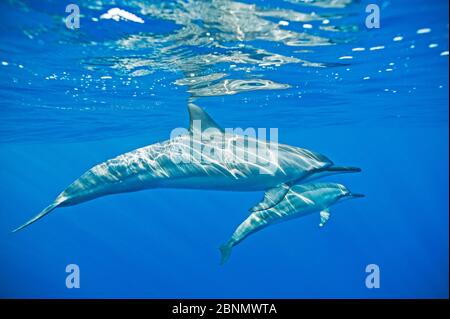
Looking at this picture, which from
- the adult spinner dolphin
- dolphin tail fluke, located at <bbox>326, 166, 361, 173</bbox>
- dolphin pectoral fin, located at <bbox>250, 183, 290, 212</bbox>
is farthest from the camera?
the adult spinner dolphin

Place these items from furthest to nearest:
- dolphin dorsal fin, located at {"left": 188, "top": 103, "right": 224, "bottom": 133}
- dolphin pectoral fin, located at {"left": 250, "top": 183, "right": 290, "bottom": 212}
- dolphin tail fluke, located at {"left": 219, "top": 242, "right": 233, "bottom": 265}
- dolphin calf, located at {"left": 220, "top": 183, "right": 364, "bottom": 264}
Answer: dolphin calf, located at {"left": 220, "top": 183, "right": 364, "bottom": 264}, dolphin tail fluke, located at {"left": 219, "top": 242, "right": 233, "bottom": 265}, dolphin dorsal fin, located at {"left": 188, "top": 103, "right": 224, "bottom": 133}, dolphin pectoral fin, located at {"left": 250, "top": 183, "right": 290, "bottom": 212}

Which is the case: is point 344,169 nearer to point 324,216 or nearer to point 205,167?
point 205,167

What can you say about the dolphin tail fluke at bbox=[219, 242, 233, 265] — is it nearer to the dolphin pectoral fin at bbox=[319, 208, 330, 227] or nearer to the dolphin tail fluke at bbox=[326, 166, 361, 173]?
the dolphin tail fluke at bbox=[326, 166, 361, 173]

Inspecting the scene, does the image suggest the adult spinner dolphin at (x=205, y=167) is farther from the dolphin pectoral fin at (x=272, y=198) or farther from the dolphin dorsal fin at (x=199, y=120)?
the dolphin pectoral fin at (x=272, y=198)

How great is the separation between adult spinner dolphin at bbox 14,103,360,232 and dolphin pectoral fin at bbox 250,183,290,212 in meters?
0.19

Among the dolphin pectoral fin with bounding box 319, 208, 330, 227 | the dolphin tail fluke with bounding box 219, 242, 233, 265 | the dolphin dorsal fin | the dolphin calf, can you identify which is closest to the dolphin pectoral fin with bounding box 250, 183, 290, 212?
the dolphin calf

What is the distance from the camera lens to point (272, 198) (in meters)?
8.77

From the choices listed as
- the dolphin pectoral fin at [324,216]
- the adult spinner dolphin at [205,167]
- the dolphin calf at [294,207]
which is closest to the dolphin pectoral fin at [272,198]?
the adult spinner dolphin at [205,167]

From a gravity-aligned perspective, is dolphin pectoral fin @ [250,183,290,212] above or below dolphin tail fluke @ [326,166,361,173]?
below

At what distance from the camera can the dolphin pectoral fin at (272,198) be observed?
336 inches

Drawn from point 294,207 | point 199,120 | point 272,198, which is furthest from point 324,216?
point 199,120

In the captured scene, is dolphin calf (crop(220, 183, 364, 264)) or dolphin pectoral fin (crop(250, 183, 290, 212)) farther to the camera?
dolphin calf (crop(220, 183, 364, 264))

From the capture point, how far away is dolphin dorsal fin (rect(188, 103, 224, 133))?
9.73 m
